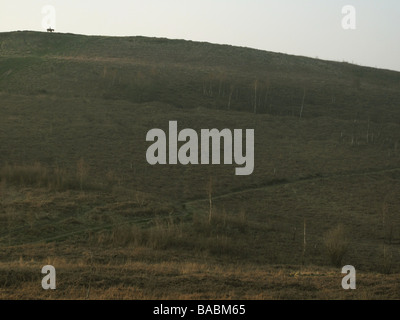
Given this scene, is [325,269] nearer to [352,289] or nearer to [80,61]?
[352,289]

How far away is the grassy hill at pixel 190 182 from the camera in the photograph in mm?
12867

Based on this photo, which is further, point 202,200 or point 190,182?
point 190,182

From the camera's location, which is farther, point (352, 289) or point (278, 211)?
point (278, 211)

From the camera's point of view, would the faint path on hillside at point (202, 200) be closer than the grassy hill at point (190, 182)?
No

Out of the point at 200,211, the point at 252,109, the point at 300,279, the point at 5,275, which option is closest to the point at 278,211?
the point at 200,211

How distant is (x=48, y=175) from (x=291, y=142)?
17.6 meters

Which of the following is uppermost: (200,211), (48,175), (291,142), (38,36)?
(38,36)

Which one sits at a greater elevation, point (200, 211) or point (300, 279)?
point (200, 211)

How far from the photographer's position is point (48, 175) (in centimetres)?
2514

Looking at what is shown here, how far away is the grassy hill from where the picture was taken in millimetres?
12867

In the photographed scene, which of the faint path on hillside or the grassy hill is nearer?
the grassy hill

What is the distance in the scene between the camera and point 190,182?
92.0 feet

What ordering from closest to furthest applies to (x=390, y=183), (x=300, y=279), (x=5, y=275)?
(x=5, y=275) < (x=300, y=279) < (x=390, y=183)
